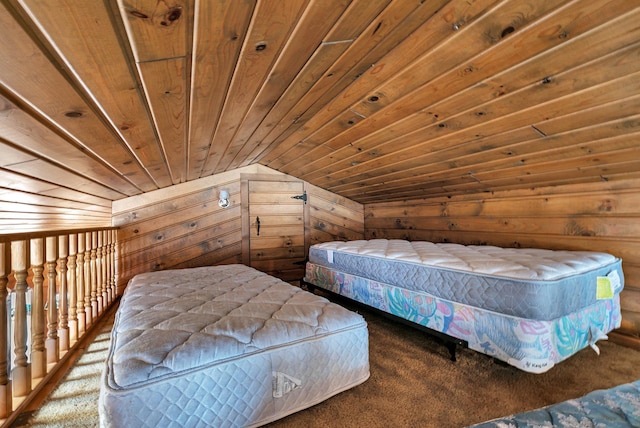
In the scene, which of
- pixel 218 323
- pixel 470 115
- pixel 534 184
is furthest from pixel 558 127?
pixel 218 323

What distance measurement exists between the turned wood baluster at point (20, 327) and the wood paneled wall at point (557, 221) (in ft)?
10.7

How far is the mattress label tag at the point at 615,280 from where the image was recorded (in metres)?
1.66

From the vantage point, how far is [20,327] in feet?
4.58

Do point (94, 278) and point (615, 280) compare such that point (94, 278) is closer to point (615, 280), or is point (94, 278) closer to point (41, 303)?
point (41, 303)

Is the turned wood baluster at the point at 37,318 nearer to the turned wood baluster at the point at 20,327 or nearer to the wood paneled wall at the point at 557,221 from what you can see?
the turned wood baluster at the point at 20,327

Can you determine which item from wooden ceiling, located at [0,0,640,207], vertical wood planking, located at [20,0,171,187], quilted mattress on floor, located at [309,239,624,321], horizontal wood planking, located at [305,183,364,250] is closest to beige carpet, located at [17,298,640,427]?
quilted mattress on floor, located at [309,239,624,321]

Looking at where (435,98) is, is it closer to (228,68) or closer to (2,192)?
(228,68)

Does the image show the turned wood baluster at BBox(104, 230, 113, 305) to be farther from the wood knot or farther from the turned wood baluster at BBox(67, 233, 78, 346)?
the wood knot

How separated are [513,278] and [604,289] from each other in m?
0.61

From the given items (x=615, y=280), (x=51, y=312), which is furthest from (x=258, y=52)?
(x=615, y=280)

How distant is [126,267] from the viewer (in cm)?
345

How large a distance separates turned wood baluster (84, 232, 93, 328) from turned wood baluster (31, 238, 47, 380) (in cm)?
78

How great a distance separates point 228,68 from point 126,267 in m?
3.17

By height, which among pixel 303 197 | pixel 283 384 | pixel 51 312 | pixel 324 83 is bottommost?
pixel 283 384
